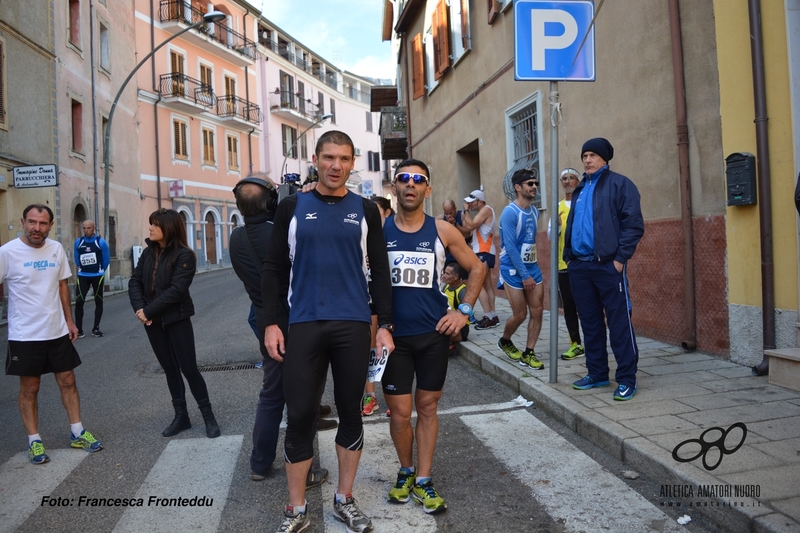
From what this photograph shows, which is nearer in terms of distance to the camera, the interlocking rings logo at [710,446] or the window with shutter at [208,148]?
the interlocking rings logo at [710,446]

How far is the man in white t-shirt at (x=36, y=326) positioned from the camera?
4.71 m

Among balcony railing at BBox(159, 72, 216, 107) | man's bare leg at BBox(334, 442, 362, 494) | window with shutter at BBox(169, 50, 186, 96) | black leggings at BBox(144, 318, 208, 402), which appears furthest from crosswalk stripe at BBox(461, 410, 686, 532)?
window with shutter at BBox(169, 50, 186, 96)

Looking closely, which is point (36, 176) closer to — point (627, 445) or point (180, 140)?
point (627, 445)

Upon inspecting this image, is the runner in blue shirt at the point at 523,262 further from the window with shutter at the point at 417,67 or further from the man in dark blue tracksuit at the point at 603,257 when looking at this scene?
the window with shutter at the point at 417,67

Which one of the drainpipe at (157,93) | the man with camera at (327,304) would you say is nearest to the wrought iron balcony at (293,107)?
the drainpipe at (157,93)

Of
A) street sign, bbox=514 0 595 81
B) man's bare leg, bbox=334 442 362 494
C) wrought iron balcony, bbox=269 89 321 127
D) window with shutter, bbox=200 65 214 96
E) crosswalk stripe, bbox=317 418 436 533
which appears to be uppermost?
wrought iron balcony, bbox=269 89 321 127

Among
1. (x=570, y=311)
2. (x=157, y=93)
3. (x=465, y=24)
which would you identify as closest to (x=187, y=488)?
(x=570, y=311)

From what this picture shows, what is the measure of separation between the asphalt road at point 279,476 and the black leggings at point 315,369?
20.2 inches

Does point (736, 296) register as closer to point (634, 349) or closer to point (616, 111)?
point (634, 349)

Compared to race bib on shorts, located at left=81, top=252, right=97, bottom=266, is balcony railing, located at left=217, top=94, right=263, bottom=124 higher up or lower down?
higher up

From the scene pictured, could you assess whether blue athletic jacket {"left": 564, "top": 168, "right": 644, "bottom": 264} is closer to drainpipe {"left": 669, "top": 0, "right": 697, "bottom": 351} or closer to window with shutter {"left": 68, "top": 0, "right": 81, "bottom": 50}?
drainpipe {"left": 669, "top": 0, "right": 697, "bottom": 351}

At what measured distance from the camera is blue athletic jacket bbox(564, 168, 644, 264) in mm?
5070

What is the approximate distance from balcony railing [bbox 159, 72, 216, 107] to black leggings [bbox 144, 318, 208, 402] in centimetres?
2947

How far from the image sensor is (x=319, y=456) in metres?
4.51
